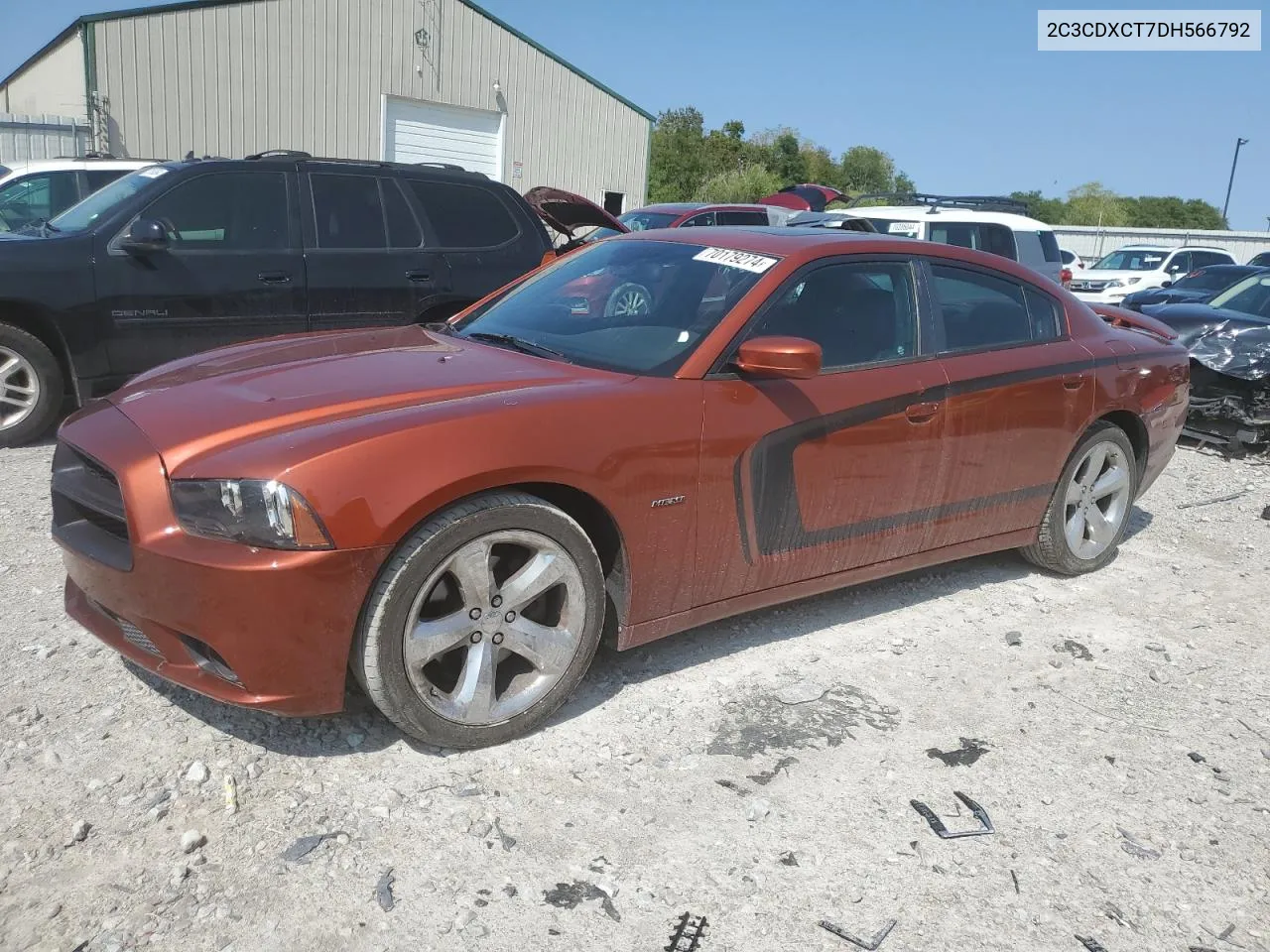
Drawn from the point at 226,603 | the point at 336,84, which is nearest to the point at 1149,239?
the point at 336,84

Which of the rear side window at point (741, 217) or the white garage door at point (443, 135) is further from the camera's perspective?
the white garage door at point (443, 135)

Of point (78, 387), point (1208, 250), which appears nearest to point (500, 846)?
point (78, 387)

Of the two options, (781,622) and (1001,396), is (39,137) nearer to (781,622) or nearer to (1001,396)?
(781,622)

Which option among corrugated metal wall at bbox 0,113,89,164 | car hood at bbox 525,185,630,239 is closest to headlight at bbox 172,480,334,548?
car hood at bbox 525,185,630,239

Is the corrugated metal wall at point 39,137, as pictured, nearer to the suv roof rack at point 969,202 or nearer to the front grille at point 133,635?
the suv roof rack at point 969,202

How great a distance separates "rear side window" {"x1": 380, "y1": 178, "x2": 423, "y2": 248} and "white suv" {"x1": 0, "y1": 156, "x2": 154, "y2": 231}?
3269 mm

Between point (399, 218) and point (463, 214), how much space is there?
0.48 m

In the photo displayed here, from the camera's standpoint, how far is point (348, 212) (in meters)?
7.20

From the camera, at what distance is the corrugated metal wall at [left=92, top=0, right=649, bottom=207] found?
59.5 feet

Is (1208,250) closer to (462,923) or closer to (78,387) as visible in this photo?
(78,387)

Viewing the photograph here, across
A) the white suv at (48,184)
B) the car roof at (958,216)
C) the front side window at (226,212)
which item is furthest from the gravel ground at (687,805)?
the car roof at (958,216)

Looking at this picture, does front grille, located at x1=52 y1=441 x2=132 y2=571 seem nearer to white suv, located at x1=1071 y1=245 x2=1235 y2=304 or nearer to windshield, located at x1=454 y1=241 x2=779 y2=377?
windshield, located at x1=454 y1=241 x2=779 y2=377

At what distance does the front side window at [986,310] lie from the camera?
446 centimetres

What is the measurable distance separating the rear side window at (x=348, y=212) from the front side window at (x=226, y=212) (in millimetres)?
227
